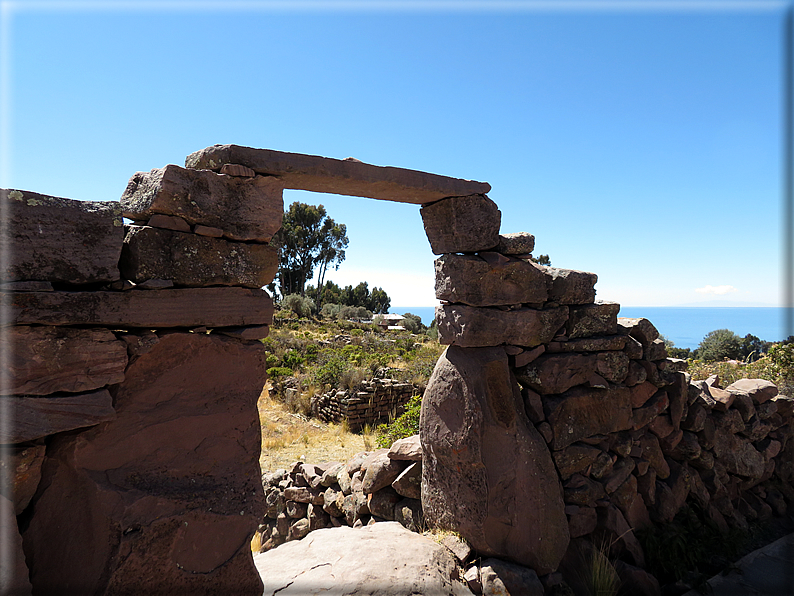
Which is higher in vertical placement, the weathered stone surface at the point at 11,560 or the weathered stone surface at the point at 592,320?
the weathered stone surface at the point at 592,320

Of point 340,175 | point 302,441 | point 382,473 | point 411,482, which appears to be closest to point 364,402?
point 302,441

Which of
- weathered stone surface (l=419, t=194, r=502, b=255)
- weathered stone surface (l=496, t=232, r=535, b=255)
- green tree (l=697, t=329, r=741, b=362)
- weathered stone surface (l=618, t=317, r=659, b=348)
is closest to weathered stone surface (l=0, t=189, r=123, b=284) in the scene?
weathered stone surface (l=419, t=194, r=502, b=255)

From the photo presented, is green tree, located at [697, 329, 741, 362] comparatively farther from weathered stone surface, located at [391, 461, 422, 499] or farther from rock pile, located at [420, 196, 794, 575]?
weathered stone surface, located at [391, 461, 422, 499]

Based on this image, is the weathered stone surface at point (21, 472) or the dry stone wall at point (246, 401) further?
the dry stone wall at point (246, 401)

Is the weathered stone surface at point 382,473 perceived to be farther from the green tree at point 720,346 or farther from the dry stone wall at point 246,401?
the green tree at point 720,346

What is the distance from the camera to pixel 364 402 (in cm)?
974

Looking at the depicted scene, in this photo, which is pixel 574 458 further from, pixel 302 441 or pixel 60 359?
pixel 302 441

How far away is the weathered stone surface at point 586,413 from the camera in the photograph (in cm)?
423

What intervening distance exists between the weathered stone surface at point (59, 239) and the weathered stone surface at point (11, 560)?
1.11 m

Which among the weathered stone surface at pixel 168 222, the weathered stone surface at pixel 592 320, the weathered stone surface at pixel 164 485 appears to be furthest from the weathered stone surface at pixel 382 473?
the weathered stone surface at pixel 168 222

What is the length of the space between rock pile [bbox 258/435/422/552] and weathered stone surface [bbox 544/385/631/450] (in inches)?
58.9

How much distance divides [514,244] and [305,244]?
100 ft

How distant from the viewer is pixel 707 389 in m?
5.48

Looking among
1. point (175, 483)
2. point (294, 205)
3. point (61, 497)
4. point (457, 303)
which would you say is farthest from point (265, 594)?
point (294, 205)
